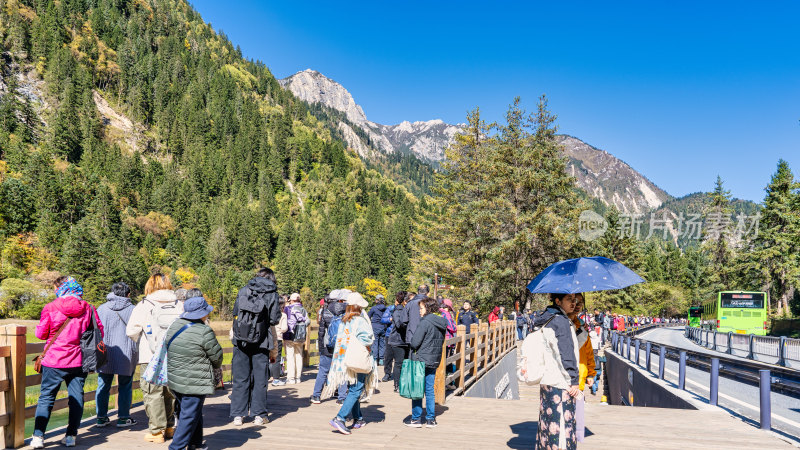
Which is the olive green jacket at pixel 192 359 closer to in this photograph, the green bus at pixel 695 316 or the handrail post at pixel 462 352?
the handrail post at pixel 462 352

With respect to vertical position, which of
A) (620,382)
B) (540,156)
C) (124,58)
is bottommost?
(620,382)

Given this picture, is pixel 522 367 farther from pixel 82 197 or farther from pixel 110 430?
pixel 82 197

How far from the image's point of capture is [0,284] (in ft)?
187

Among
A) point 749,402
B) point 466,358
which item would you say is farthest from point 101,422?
point 749,402

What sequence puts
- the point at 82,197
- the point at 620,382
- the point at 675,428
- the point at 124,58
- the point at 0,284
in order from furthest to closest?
the point at 124,58
the point at 82,197
the point at 0,284
the point at 620,382
the point at 675,428

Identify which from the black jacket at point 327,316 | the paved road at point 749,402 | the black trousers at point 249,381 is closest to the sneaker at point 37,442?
the black trousers at point 249,381

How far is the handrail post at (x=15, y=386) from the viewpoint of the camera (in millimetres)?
5395

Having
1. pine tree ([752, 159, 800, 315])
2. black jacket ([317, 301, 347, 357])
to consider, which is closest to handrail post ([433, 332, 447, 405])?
black jacket ([317, 301, 347, 357])

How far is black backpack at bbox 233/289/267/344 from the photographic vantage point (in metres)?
6.93

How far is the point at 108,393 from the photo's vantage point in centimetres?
670

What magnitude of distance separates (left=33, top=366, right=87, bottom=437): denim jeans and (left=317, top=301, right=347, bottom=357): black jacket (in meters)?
4.01

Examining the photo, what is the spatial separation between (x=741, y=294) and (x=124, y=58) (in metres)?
156

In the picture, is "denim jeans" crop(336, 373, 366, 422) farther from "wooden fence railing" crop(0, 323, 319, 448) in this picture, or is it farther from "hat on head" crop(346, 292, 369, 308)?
"wooden fence railing" crop(0, 323, 319, 448)

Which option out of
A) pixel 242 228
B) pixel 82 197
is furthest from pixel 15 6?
pixel 242 228
